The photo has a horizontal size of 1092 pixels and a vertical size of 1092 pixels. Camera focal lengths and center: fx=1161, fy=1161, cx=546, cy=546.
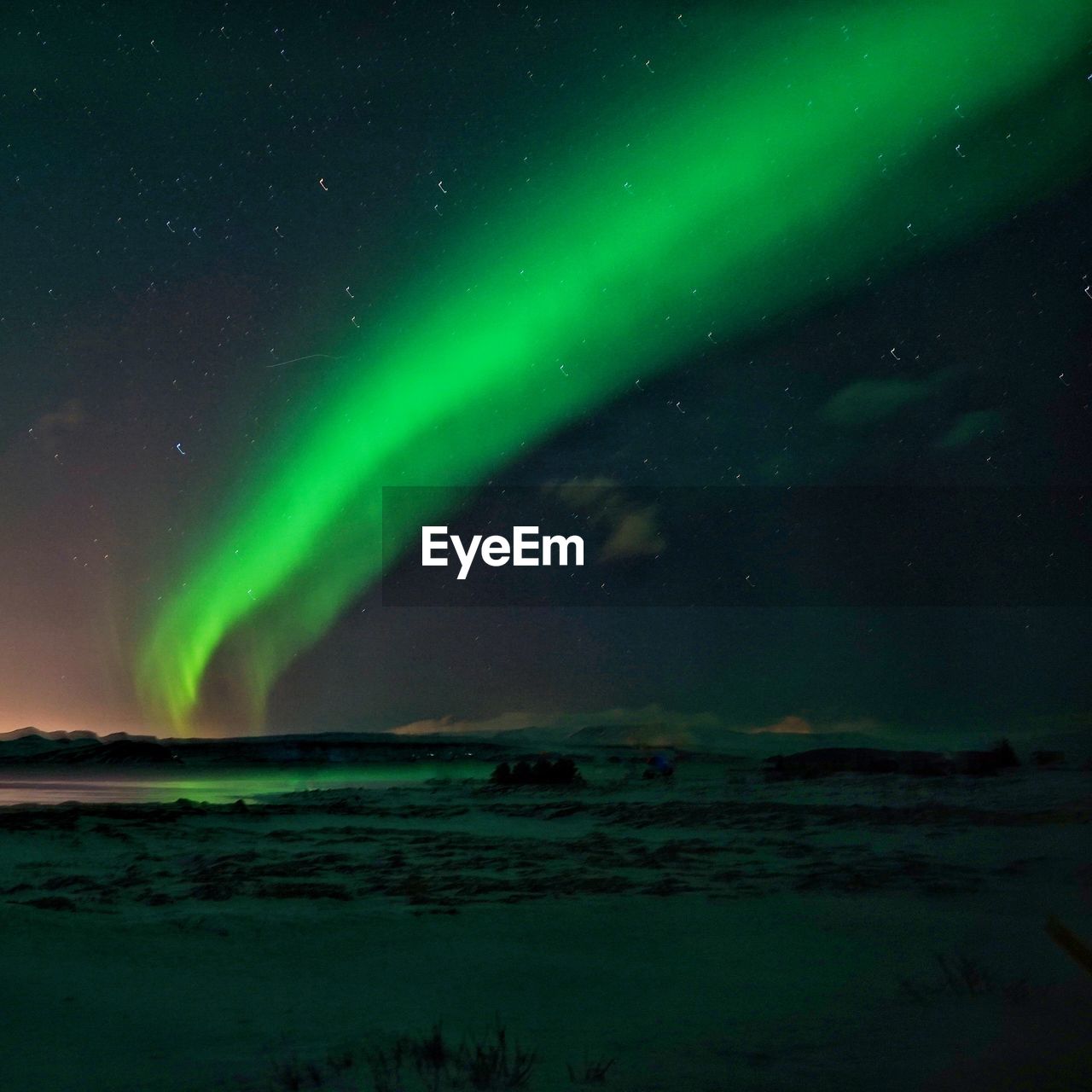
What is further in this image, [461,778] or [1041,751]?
[461,778]

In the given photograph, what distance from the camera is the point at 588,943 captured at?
37.5ft

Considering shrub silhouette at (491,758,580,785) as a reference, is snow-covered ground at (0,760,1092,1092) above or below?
below

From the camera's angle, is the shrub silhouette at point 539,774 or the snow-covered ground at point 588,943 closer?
the snow-covered ground at point 588,943

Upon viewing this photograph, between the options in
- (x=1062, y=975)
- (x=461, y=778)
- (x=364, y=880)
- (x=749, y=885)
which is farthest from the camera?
(x=461, y=778)

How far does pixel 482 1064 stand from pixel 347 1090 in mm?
823

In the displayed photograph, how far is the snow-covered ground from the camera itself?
7.61m

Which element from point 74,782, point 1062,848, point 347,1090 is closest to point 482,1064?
point 347,1090

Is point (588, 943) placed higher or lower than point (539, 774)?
lower

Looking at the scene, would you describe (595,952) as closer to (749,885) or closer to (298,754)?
(749,885)

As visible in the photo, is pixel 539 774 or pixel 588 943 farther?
pixel 539 774

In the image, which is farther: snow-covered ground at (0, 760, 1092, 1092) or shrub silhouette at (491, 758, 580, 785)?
shrub silhouette at (491, 758, 580, 785)

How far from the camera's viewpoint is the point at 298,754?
4678cm

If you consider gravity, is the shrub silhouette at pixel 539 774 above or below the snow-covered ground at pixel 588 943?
above

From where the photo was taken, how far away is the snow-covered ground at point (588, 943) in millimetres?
7605
